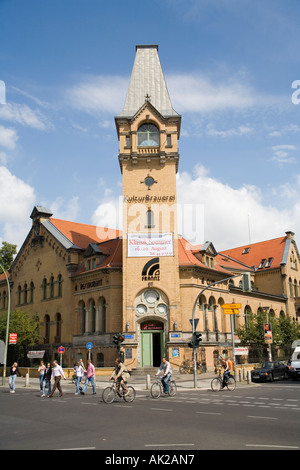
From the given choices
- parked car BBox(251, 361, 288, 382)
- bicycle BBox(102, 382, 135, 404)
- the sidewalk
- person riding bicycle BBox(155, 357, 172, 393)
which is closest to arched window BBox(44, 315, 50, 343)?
the sidewalk

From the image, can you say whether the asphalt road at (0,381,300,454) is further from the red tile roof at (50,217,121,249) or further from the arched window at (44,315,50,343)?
the red tile roof at (50,217,121,249)

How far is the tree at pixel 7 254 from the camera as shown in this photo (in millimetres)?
63781

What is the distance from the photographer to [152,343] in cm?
3606

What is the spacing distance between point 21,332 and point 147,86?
27.1 meters

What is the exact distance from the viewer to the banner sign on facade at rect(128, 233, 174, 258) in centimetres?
3728

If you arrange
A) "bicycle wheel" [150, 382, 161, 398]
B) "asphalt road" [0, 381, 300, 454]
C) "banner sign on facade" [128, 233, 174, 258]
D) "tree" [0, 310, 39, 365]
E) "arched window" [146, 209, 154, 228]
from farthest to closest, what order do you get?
"tree" [0, 310, 39, 365] → "arched window" [146, 209, 154, 228] → "banner sign on facade" [128, 233, 174, 258] → "bicycle wheel" [150, 382, 161, 398] → "asphalt road" [0, 381, 300, 454]

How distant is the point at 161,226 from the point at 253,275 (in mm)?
25048

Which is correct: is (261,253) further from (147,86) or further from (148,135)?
(147,86)

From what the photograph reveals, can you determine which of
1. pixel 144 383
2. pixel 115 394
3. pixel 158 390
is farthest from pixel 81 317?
pixel 115 394

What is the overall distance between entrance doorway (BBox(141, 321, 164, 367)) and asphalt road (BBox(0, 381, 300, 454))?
18.1 metres

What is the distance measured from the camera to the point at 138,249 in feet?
123

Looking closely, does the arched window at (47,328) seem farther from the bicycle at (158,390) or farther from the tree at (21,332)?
the bicycle at (158,390)

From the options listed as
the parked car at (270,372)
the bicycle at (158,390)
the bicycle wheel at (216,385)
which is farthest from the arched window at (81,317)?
the bicycle at (158,390)

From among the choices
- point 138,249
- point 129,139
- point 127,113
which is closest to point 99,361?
point 138,249
